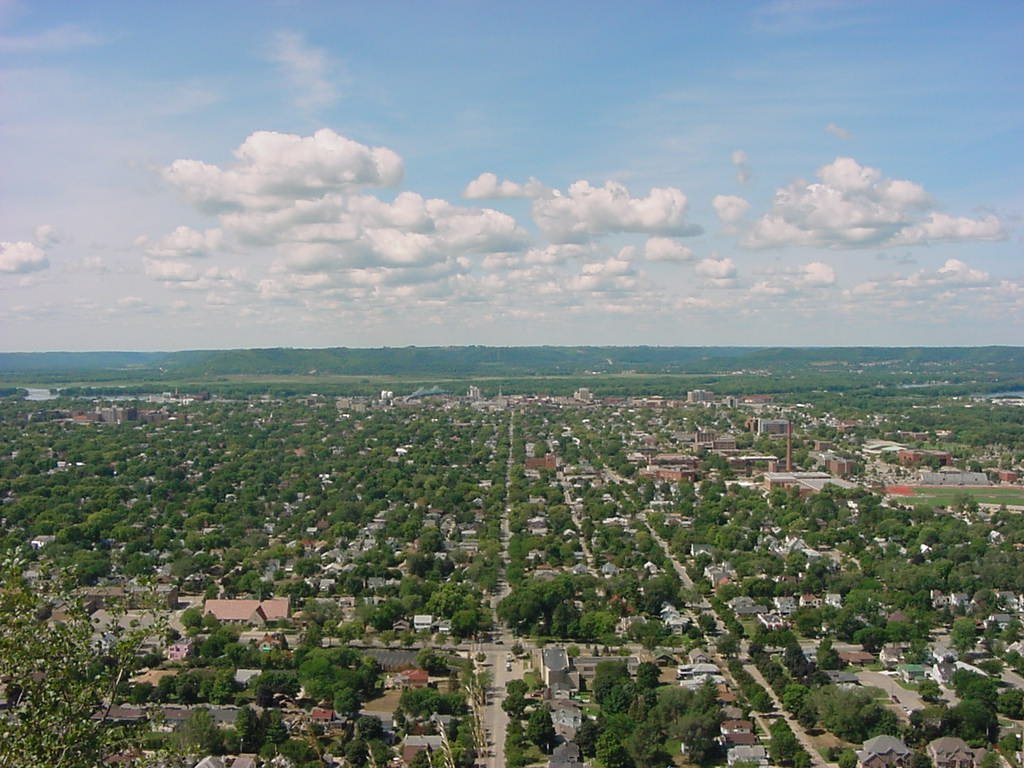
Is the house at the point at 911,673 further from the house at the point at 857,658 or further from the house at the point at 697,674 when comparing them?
the house at the point at 697,674

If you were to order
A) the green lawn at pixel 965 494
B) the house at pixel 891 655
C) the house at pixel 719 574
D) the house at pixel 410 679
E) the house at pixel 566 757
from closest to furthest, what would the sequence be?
the house at pixel 566 757 < the house at pixel 410 679 < the house at pixel 891 655 < the house at pixel 719 574 < the green lawn at pixel 965 494

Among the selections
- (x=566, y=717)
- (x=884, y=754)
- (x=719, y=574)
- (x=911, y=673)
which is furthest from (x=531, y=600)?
(x=884, y=754)

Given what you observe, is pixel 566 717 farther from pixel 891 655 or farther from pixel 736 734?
pixel 891 655

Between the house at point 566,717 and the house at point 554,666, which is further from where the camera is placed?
the house at point 554,666

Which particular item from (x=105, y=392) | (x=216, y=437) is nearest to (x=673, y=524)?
(x=216, y=437)

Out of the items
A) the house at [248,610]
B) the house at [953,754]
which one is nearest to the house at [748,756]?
the house at [953,754]

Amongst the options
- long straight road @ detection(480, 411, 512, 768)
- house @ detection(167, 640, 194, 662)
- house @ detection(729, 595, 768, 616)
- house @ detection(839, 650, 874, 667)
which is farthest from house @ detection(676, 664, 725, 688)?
house @ detection(167, 640, 194, 662)
